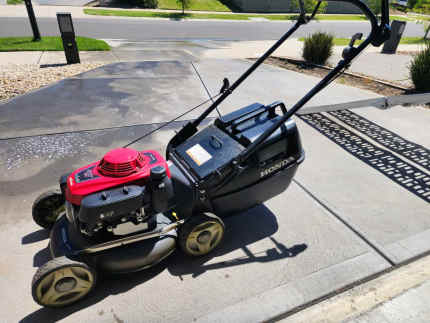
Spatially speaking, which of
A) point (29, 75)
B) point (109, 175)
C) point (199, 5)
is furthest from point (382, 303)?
point (199, 5)

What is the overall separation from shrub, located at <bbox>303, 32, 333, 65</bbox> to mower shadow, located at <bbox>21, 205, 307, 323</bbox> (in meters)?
9.08

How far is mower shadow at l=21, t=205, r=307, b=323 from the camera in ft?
8.54

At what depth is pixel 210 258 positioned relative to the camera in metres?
3.13

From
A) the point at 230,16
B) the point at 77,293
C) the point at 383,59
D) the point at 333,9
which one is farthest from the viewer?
the point at 333,9

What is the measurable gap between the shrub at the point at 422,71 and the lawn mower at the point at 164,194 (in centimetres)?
694

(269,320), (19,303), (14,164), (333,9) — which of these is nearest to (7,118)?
(14,164)

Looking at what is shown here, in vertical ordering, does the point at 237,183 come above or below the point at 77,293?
above

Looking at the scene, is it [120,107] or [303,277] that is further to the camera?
[120,107]

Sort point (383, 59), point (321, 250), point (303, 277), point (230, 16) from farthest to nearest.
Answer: point (230, 16) → point (383, 59) → point (321, 250) → point (303, 277)

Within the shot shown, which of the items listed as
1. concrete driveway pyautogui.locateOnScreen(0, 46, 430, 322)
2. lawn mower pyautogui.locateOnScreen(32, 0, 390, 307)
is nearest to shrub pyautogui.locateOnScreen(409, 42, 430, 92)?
concrete driveway pyautogui.locateOnScreen(0, 46, 430, 322)

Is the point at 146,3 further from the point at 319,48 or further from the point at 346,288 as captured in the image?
the point at 346,288

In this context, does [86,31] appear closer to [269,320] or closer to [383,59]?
[383,59]

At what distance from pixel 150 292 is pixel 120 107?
4625 mm

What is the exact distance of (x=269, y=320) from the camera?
8.48 ft
